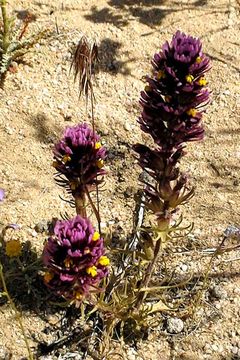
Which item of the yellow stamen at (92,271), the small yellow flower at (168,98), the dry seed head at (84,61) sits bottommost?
the yellow stamen at (92,271)

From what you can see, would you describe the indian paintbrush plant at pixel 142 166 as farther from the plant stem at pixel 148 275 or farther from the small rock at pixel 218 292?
the small rock at pixel 218 292

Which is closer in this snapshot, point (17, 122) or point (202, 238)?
point (202, 238)

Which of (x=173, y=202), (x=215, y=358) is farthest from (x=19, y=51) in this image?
(x=215, y=358)

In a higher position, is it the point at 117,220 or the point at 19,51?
the point at 19,51

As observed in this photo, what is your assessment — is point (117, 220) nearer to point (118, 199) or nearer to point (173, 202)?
point (118, 199)

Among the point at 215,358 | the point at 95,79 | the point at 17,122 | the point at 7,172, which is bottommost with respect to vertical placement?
the point at 215,358

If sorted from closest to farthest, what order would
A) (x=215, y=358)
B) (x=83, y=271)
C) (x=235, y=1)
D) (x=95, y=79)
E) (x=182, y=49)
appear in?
(x=182, y=49) < (x=83, y=271) < (x=215, y=358) < (x=95, y=79) < (x=235, y=1)

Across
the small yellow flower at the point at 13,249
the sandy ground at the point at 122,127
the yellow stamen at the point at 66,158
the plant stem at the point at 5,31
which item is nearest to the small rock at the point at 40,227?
the sandy ground at the point at 122,127

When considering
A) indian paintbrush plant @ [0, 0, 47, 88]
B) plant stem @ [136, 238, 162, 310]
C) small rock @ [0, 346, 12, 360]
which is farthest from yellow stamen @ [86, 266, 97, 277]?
indian paintbrush plant @ [0, 0, 47, 88]
